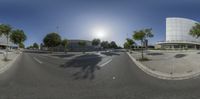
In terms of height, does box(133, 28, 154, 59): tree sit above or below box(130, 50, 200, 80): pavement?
above

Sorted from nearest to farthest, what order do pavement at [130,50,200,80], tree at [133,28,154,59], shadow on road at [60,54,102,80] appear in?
shadow on road at [60,54,102,80], pavement at [130,50,200,80], tree at [133,28,154,59]

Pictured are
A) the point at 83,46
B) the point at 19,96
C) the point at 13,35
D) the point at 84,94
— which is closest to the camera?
the point at 19,96

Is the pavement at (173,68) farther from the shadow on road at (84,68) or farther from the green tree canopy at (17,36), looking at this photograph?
the green tree canopy at (17,36)

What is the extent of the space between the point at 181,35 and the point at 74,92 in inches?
4505

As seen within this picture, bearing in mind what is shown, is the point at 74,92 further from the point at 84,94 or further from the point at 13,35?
the point at 13,35

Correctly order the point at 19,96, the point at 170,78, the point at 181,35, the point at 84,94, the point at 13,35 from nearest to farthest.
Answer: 1. the point at 19,96
2. the point at 84,94
3. the point at 170,78
4. the point at 13,35
5. the point at 181,35

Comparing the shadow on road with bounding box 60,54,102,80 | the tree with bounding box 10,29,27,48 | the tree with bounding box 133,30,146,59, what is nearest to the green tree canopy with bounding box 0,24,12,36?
the tree with bounding box 10,29,27,48

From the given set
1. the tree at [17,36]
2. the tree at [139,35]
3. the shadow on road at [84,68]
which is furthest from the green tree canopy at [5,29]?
the tree at [139,35]

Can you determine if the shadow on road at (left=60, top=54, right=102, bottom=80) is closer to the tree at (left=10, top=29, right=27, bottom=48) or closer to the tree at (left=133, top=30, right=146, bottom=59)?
the tree at (left=133, top=30, right=146, bottom=59)

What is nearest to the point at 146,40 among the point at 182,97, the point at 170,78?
the point at 170,78

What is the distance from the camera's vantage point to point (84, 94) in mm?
5570

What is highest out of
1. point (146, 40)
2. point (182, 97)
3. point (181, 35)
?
point (181, 35)

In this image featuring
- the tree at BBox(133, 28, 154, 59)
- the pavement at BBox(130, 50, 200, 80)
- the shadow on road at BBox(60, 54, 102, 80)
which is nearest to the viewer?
the shadow on road at BBox(60, 54, 102, 80)

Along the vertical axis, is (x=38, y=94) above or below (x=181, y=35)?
below
